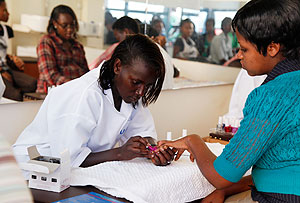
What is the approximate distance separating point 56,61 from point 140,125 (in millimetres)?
809

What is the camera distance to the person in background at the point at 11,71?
7.53ft

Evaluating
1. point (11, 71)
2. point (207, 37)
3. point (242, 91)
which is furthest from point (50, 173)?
point (207, 37)

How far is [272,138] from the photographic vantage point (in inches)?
47.3

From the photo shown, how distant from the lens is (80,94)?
174 cm

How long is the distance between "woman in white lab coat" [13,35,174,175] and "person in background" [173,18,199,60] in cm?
154

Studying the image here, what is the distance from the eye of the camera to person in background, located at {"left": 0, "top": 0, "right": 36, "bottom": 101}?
2.29 m

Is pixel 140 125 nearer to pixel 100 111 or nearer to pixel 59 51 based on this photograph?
pixel 100 111

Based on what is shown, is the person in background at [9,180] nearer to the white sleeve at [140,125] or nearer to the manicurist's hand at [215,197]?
the manicurist's hand at [215,197]

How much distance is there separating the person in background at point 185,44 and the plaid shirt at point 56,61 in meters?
0.88

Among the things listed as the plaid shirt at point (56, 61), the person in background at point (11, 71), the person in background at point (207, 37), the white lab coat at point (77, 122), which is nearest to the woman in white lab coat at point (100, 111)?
the white lab coat at point (77, 122)

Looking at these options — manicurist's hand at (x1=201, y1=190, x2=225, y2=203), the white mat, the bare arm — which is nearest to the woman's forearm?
the bare arm

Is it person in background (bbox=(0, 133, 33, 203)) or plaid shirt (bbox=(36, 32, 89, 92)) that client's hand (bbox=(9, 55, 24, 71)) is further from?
person in background (bbox=(0, 133, 33, 203))

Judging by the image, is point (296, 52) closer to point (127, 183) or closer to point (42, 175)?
point (127, 183)

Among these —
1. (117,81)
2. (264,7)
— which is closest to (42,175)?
(117,81)
